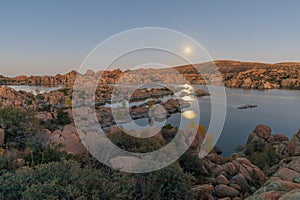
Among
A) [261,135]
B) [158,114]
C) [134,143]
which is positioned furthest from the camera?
[158,114]

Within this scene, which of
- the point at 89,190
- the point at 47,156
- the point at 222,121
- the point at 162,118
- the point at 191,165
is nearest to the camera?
the point at 89,190

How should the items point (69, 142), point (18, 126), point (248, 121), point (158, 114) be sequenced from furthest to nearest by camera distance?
point (158, 114)
point (248, 121)
point (18, 126)
point (69, 142)

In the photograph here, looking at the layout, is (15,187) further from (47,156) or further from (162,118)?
(162,118)

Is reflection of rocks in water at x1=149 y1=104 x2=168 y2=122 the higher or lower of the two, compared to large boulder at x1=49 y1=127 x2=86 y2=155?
lower

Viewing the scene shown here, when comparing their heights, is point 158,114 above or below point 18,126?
below

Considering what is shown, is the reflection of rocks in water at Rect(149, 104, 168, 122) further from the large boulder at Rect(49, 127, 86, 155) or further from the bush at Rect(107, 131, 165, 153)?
the bush at Rect(107, 131, 165, 153)

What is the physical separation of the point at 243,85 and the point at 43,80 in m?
121

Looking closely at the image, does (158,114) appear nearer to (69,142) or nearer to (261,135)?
(261,135)

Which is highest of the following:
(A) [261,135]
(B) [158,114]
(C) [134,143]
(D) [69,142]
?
(C) [134,143]

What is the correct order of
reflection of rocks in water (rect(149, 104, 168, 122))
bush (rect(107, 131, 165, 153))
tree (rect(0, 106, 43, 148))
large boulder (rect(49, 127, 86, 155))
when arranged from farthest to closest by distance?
reflection of rocks in water (rect(149, 104, 168, 122)), tree (rect(0, 106, 43, 148)), large boulder (rect(49, 127, 86, 155)), bush (rect(107, 131, 165, 153))

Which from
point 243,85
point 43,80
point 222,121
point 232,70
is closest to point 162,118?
point 222,121

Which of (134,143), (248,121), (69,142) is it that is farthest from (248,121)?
(69,142)

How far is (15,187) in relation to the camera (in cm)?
507

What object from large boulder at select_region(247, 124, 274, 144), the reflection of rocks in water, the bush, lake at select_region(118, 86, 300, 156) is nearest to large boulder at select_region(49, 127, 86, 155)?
the bush
